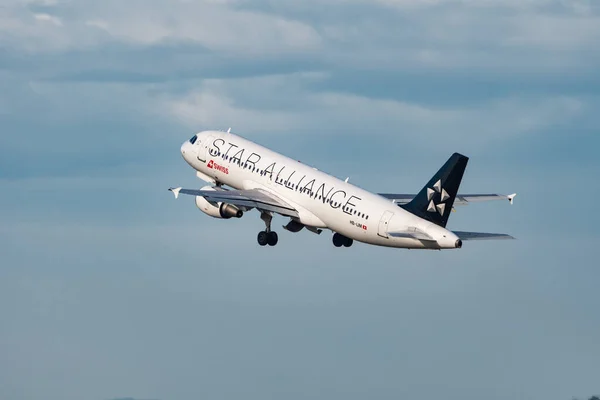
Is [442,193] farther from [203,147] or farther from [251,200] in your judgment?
[203,147]

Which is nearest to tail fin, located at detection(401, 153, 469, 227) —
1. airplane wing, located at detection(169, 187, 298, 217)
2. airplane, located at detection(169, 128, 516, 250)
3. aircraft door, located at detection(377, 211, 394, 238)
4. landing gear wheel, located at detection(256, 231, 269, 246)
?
airplane, located at detection(169, 128, 516, 250)

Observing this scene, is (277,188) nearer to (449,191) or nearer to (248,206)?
(248,206)

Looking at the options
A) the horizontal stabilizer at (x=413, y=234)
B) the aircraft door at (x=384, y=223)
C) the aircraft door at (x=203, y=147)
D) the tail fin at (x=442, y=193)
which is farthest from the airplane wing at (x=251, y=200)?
the tail fin at (x=442, y=193)

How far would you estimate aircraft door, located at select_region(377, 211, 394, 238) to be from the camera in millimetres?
120938

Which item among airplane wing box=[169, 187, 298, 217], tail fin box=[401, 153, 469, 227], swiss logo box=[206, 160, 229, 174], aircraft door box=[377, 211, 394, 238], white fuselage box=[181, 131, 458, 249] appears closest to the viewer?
tail fin box=[401, 153, 469, 227]

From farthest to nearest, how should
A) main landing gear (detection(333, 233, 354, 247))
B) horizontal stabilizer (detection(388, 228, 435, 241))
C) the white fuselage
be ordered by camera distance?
1. main landing gear (detection(333, 233, 354, 247))
2. the white fuselage
3. horizontal stabilizer (detection(388, 228, 435, 241))

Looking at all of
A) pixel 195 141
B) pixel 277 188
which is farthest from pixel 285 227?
pixel 195 141

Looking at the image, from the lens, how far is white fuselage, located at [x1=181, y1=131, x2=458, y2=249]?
395ft

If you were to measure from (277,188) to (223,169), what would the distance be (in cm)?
664

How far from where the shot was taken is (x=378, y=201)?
403 feet

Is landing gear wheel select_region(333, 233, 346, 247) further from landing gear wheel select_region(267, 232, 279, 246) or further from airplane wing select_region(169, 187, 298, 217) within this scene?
airplane wing select_region(169, 187, 298, 217)

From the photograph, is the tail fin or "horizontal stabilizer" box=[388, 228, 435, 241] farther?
"horizontal stabilizer" box=[388, 228, 435, 241]

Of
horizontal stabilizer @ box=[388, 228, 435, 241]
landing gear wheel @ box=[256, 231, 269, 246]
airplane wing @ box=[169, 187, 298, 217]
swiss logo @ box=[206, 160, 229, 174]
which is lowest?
horizontal stabilizer @ box=[388, 228, 435, 241]

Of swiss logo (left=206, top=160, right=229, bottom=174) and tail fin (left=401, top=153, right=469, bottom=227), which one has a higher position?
swiss logo (left=206, top=160, right=229, bottom=174)
